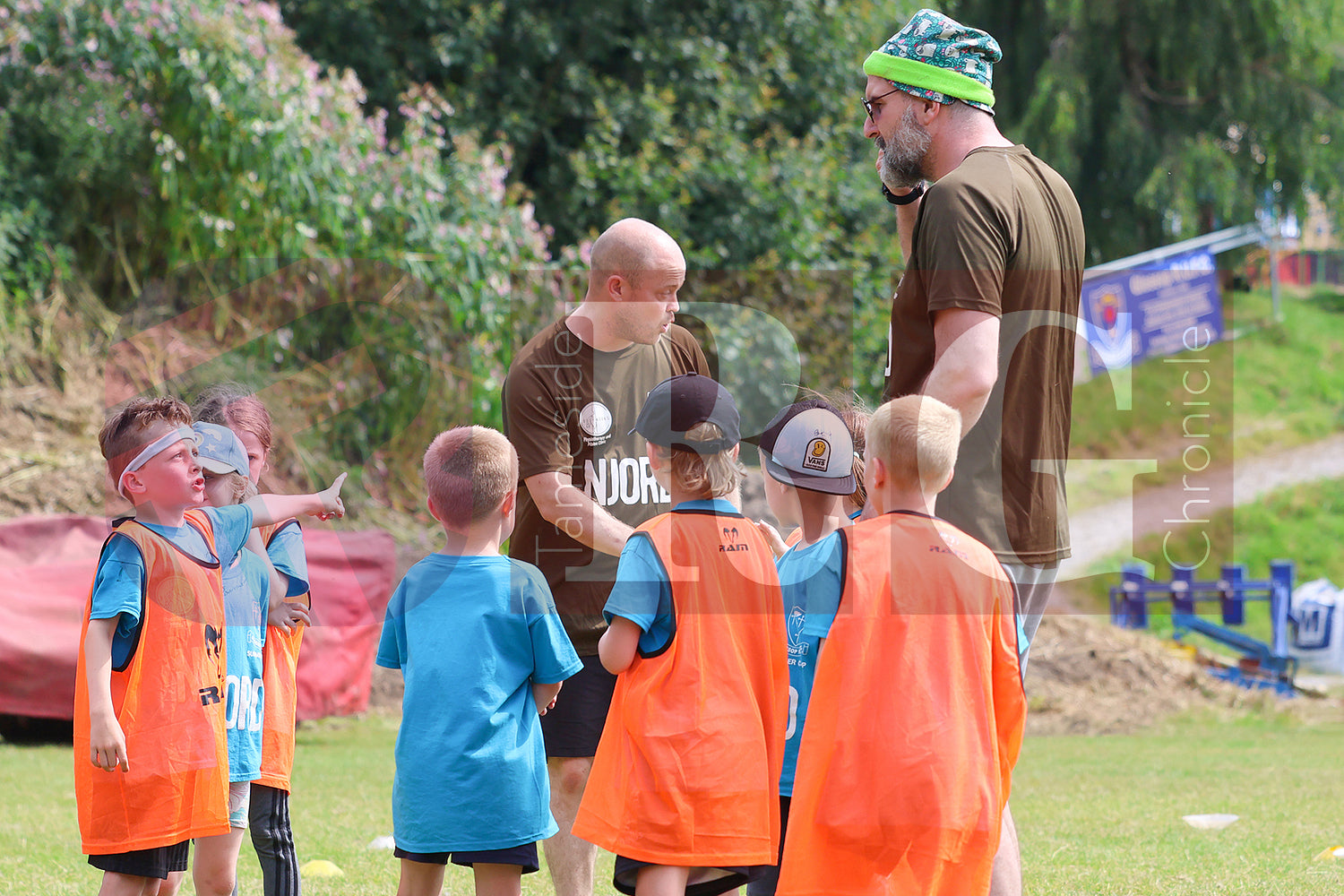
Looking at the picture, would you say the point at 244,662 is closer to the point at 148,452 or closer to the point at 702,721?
the point at 148,452

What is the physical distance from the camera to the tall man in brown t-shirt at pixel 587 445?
12.0 feet

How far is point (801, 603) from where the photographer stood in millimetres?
3078

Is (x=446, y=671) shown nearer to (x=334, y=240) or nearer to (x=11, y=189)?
(x=334, y=240)

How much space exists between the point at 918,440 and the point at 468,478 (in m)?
1.13

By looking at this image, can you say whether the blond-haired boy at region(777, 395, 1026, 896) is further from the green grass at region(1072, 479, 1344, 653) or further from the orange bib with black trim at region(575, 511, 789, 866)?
the green grass at region(1072, 479, 1344, 653)

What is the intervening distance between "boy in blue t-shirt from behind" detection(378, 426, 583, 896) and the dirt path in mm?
10527

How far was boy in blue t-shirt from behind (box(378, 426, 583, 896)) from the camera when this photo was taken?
2.99 m

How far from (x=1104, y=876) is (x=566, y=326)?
269 centimetres

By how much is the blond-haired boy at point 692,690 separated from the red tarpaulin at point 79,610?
4.63 metres

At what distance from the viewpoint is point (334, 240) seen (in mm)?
10367

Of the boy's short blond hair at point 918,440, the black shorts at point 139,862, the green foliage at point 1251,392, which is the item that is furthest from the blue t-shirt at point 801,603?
the green foliage at point 1251,392

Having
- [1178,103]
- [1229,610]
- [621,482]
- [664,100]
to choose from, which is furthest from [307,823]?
[1178,103]

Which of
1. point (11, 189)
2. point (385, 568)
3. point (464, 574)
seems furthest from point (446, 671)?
point (11, 189)

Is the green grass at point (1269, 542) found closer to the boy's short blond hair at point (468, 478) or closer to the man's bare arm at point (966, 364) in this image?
the man's bare arm at point (966, 364)
